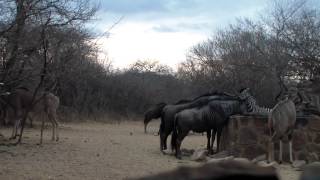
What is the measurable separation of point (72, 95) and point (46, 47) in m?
21.6

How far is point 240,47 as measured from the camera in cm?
3903

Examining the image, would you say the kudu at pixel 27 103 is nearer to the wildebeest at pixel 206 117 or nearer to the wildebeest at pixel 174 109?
the wildebeest at pixel 174 109

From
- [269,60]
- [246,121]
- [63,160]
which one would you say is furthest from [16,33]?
[269,60]

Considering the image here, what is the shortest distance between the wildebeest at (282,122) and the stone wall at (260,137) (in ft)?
1.27

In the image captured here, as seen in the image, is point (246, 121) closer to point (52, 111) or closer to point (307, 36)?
point (52, 111)

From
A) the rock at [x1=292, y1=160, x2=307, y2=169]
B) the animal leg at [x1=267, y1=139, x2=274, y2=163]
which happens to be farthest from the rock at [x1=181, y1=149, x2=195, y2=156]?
the rock at [x1=292, y1=160, x2=307, y2=169]

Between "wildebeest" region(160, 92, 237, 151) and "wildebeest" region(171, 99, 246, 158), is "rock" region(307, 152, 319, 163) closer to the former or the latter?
"wildebeest" region(171, 99, 246, 158)

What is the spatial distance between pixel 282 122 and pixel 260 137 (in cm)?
116

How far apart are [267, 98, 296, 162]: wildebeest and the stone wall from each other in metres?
0.39

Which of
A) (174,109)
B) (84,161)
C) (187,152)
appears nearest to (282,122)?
(187,152)

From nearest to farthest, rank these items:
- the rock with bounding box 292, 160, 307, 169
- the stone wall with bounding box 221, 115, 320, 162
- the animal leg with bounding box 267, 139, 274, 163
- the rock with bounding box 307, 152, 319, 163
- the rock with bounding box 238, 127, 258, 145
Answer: the rock with bounding box 292, 160, 307, 169, the animal leg with bounding box 267, 139, 274, 163, the rock with bounding box 307, 152, 319, 163, the stone wall with bounding box 221, 115, 320, 162, the rock with bounding box 238, 127, 258, 145

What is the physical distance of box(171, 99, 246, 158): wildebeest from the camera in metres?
16.8

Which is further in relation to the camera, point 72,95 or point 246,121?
point 72,95

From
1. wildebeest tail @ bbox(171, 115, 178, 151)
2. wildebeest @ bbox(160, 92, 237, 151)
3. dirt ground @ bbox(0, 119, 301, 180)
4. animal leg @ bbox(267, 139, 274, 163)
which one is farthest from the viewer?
wildebeest @ bbox(160, 92, 237, 151)
